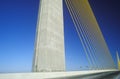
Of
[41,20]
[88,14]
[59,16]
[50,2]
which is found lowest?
[41,20]

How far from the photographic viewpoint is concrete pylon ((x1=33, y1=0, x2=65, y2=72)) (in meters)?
3.59

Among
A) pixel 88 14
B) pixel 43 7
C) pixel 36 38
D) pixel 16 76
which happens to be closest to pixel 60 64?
pixel 36 38

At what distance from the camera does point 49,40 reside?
381 cm

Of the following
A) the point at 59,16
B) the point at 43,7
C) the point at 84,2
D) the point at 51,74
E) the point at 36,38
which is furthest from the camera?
the point at 84,2

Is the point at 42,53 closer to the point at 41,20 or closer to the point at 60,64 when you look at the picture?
the point at 60,64

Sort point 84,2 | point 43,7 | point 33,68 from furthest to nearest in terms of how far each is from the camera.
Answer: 1. point 84,2
2. point 43,7
3. point 33,68

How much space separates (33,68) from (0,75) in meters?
2.44

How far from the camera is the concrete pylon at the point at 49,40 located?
3.59 metres

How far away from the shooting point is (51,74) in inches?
80.3

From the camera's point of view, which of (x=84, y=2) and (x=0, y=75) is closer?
(x=0, y=75)

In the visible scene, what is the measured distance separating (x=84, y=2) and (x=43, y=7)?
7318mm

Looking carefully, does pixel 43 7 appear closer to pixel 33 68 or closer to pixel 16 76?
pixel 33 68

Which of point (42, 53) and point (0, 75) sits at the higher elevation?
point (42, 53)

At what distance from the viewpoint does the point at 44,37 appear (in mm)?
3787
